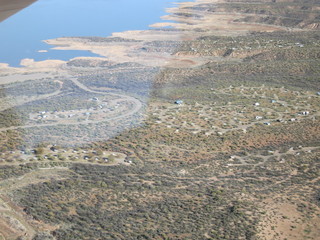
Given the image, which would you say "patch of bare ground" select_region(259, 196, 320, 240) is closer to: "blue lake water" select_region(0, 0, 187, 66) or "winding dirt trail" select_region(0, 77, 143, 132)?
"winding dirt trail" select_region(0, 77, 143, 132)

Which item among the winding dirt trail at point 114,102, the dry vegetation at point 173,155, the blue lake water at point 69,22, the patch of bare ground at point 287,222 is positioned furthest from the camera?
the blue lake water at point 69,22

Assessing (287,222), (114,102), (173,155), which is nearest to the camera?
(287,222)

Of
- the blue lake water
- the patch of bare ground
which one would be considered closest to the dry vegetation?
the patch of bare ground

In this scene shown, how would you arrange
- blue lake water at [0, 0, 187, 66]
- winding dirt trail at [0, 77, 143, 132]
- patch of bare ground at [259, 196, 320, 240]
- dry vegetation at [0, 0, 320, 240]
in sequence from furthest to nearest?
blue lake water at [0, 0, 187, 66] → winding dirt trail at [0, 77, 143, 132] → dry vegetation at [0, 0, 320, 240] → patch of bare ground at [259, 196, 320, 240]

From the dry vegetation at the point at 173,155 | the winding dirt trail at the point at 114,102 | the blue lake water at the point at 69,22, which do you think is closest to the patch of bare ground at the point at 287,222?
the dry vegetation at the point at 173,155

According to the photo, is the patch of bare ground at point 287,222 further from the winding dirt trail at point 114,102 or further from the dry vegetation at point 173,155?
the winding dirt trail at point 114,102

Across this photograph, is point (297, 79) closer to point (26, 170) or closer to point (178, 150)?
point (178, 150)

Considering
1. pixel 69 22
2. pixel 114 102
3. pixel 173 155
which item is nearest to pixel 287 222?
pixel 173 155

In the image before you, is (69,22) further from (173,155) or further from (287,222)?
(287,222)
